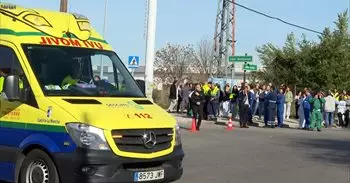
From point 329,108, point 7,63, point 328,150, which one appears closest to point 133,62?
point 329,108

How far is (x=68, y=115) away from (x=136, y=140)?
0.92m

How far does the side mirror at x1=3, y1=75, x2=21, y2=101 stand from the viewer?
763cm

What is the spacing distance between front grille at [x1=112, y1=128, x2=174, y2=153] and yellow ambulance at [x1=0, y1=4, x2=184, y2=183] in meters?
0.01

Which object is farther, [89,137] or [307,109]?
[307,109]

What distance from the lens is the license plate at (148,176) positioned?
7.52 m

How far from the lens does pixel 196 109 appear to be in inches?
805

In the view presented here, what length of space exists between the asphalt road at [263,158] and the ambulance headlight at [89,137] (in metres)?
2.95

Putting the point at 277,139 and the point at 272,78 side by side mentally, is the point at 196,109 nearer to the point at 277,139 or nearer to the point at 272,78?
the point at 277,139

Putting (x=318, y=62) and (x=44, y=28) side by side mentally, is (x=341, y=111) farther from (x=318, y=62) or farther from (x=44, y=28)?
(x=44, y=28)

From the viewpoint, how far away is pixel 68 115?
7.37 m

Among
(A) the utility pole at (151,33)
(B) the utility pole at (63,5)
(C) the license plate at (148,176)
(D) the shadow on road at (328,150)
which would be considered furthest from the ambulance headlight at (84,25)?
(B) the utility pole at (63,5)

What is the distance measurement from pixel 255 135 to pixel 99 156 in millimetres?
13269

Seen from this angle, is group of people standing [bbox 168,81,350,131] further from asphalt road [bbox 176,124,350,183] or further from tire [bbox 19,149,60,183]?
tire [bbox 19,149,60,183]

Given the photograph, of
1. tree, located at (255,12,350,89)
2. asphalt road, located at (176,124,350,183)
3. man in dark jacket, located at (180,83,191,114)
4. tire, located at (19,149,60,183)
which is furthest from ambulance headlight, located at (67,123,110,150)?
tree, located at (255,12,350,89)
